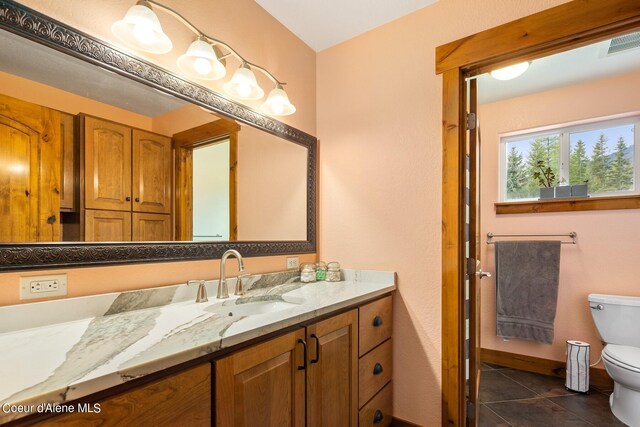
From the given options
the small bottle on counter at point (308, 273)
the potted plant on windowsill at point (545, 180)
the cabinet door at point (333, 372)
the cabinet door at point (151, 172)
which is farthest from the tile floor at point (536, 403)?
the cabinet door at point (151, 172)

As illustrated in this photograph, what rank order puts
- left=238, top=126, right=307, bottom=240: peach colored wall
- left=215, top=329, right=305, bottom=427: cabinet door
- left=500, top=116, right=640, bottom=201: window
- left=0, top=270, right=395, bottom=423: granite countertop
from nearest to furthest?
left=0, top=270, right=395, bottom=423: granite countertop < left=215, top=329, right=305, bottom=427: cabinet door < left=238, top=126, right=307, bottom=240: peach colored wall < left=500, top=116, right=640, bottom=201: window

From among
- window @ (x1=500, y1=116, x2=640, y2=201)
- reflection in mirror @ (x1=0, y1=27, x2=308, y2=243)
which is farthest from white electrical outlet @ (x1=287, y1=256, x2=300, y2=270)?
window @ (x1=500, y1=116, x2=640, y2=201)

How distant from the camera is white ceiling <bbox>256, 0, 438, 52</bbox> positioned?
1783 mm

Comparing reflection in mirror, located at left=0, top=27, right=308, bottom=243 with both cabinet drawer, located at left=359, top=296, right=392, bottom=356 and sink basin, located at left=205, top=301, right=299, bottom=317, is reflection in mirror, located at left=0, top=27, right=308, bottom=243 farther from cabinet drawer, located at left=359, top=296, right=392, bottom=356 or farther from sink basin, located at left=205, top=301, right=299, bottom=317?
cabinet drawer, located at left=359, top=296, right=392, bottom=356

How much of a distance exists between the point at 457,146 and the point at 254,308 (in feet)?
4.35

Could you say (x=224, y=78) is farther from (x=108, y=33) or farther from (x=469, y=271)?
(x=469, y=271)

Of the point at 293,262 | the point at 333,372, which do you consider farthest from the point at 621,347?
the point at 293,262

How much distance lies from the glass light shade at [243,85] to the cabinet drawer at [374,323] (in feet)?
4.12

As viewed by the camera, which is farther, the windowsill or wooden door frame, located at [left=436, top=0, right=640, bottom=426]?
the windowsill

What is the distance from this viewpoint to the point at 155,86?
1.26 m

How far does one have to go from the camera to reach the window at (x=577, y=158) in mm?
2373

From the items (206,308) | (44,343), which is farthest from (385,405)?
(44,343)

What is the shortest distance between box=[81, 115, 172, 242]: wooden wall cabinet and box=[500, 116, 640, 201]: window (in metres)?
2.77

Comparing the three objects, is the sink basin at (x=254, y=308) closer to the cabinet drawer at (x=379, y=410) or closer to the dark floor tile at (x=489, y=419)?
the cabinet drawer at (x=379, y=410)
